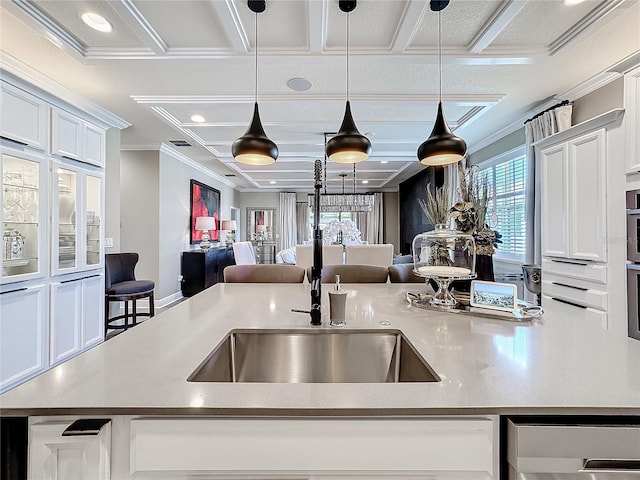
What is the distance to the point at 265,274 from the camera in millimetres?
2490

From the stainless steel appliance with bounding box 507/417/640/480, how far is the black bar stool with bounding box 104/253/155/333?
3.52 meters

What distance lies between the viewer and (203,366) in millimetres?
885

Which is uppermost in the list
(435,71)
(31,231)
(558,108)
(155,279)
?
(435,71)

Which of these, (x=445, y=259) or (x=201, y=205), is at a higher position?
(x=201, y=205)

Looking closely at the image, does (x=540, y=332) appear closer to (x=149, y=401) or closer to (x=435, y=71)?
(x=149, y=401)

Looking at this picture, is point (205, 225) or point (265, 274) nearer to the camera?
point (265, 274)

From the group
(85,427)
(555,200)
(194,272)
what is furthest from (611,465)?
(194,272)

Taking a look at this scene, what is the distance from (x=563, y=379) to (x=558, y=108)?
325cm

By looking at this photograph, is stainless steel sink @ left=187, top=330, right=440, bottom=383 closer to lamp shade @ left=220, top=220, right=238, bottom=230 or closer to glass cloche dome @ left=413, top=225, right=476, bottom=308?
glass cloche dome @ left=413, top=225, right=476, bottom=308

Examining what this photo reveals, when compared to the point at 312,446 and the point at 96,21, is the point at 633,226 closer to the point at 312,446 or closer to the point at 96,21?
the point at 312,446

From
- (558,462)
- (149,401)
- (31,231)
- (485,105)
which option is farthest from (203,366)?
(485,105)

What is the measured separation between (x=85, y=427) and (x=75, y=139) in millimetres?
3173

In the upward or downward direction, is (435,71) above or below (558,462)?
above

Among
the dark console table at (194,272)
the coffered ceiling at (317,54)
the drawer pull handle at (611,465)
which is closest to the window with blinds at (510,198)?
the coffered ceiling at (317,54)
